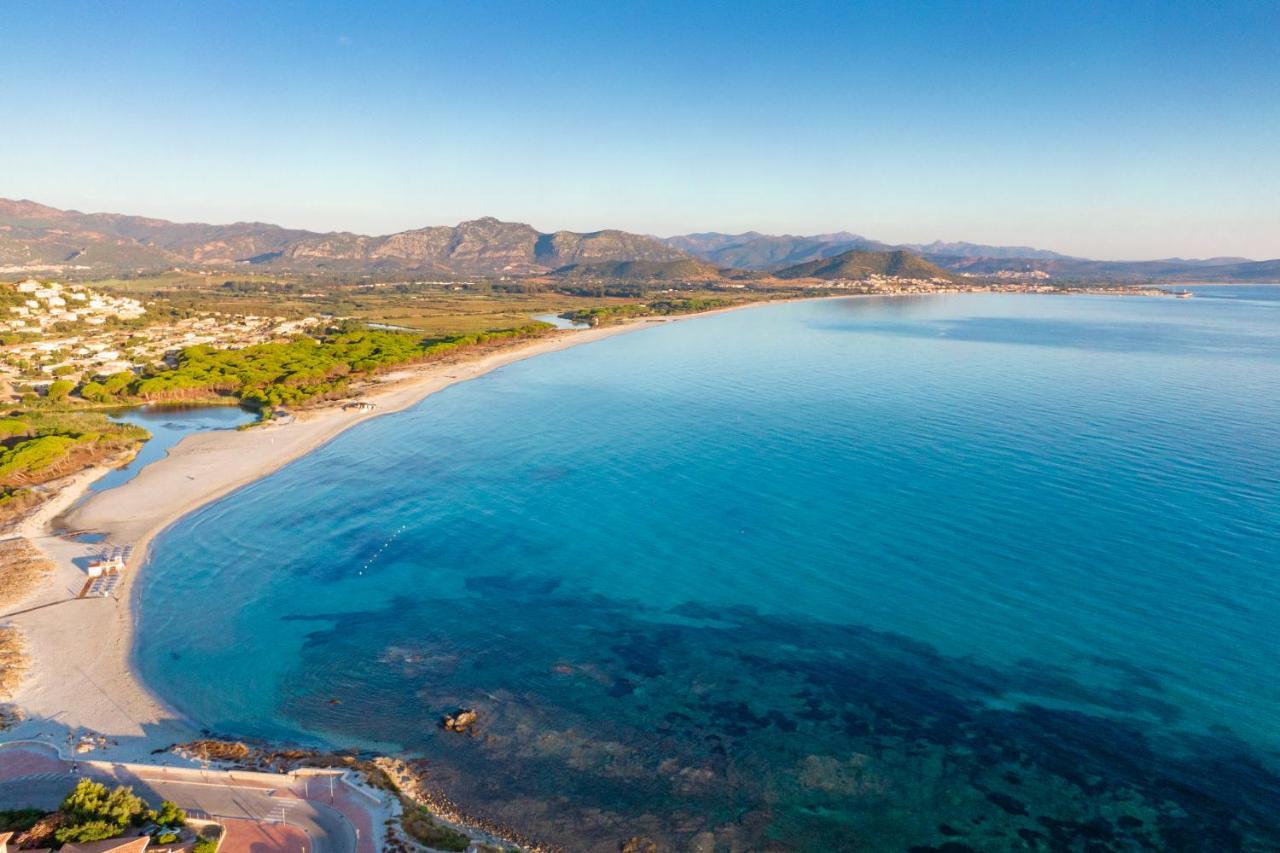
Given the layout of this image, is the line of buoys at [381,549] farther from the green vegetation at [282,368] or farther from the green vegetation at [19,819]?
the green vegetation at [282,368]

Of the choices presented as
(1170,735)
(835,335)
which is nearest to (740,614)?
(1170,735)

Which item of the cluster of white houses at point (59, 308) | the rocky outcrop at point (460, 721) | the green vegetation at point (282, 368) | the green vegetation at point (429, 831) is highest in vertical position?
the cluster of white houses at point (59, 308)

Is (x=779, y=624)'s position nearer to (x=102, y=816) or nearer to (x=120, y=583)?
(x=102, y=816)

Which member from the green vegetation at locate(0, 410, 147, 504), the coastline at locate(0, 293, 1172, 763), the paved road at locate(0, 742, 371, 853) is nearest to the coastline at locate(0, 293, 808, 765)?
the coastline at locate(0, 293, 1172, 763)

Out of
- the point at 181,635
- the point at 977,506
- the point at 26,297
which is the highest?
the point at 26,297

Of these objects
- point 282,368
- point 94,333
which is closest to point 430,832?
point 282,368

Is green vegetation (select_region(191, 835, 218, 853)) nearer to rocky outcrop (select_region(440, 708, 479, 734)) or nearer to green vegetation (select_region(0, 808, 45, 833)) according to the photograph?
green vegetation (select_region(0, 808, 45, 833))

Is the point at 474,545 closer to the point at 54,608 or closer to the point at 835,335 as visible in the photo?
the point at 54,608

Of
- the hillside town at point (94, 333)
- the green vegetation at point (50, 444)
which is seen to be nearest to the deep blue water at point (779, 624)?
the green vegetation at point (50, 444)
